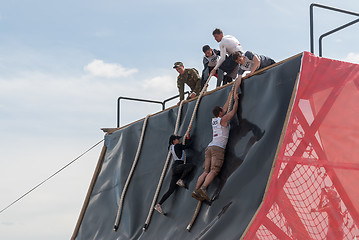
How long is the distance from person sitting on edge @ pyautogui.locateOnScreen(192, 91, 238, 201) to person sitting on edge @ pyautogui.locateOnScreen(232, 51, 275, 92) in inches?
15.3

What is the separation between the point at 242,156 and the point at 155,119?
321cm

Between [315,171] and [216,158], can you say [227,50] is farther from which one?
[315,171]

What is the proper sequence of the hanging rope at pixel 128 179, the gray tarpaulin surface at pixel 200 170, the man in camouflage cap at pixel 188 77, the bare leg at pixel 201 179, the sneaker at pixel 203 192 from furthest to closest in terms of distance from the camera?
the man in camouflage cap at pixel 188 77, the hanging rope at pixel 128 179, the bare leg at pixel 201 179, the sneaker at pixel 203 192, the gray tarpaulin surface at pixel 200 170

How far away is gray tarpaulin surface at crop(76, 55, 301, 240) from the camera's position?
6777mm

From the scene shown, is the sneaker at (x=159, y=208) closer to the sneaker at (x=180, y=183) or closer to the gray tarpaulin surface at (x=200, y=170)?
the gray tarpaulin surface at (x=200, y=170)

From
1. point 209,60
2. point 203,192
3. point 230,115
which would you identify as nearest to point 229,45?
point 209,60

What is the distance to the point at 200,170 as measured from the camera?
8070 millimetres

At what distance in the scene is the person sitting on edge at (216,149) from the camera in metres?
7.43

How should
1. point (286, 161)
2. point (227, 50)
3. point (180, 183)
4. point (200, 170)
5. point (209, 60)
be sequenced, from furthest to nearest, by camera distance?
1. point (209, 60)
2. point (227, 50)
3. point (180, 183)
4. point (200, 170)
5. point (286, 161)

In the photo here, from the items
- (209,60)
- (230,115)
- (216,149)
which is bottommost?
(216,149)

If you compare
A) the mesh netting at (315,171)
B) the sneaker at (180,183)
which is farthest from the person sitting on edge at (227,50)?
the mesh netting at (315,171)

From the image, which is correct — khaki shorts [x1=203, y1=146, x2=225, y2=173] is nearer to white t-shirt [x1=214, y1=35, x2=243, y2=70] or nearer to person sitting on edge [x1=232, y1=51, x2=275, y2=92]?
person sitting on edge [x1=232, y1=51, x2=275, y2=92]

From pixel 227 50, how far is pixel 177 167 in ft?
6.10

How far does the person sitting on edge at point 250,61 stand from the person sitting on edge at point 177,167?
1.34 metres
